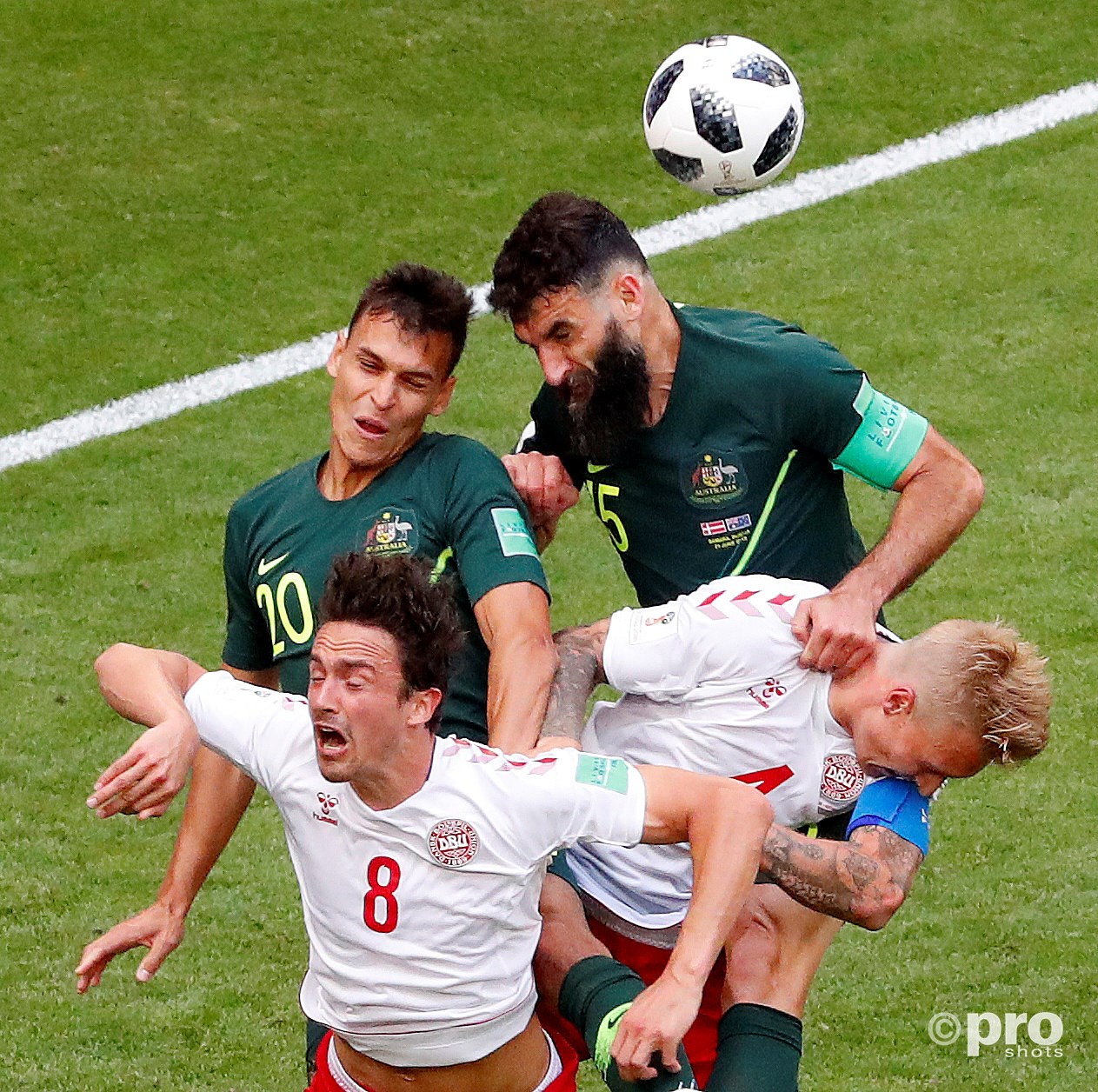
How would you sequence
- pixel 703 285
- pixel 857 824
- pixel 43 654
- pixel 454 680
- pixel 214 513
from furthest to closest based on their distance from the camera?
pixel 703 285 < pixel 214 513 < pixel 43 654 < pixel 454 680 < pixel 857 824

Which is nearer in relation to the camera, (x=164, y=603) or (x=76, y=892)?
(x=76, y=892)

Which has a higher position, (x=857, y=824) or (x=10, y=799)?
(x=857, y=824)

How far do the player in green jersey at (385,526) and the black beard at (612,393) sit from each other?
27 centimetres

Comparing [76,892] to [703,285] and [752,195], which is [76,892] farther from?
[752,195]

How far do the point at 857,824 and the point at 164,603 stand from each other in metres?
5.19

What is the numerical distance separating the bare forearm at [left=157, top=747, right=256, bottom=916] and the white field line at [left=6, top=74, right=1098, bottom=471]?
215 inches

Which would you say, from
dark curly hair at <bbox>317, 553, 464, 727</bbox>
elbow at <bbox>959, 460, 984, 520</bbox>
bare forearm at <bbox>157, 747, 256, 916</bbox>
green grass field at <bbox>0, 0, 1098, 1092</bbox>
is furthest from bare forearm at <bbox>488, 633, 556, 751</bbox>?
green grass field at <bbox>0, 0, 1098, 1092</bbox>

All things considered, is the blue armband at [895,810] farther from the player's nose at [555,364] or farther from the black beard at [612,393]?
the player's nose at [555,364]

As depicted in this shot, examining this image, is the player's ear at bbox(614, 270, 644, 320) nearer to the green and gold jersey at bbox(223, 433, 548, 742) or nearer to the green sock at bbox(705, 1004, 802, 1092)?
the green and gold jersey at bbox(223, 433, 548, 742)

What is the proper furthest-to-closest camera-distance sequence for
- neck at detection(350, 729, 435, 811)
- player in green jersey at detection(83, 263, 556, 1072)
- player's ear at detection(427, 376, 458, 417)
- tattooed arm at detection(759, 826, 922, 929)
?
1. player's ear at detection(427, 376, 458, 417)
2. player in green jersey at detection(83, 263, 556, 1072)
3. tattooed arm at detection(759, 826, 922, 929)
4. neck at detection(350, 729, 435, 811)

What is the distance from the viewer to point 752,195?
11.9m

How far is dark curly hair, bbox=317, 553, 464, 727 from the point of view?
4.19m

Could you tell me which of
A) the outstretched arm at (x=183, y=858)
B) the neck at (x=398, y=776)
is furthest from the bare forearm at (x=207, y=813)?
the neck at (x=398, y=776)

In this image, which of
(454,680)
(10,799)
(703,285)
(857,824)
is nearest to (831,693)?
(857,824)
